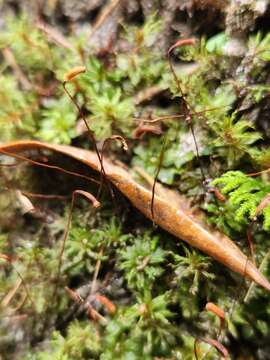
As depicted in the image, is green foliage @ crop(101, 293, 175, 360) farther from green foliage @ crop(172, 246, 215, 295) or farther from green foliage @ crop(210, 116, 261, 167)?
green foliage @ crop(210, 116, 261, 167)

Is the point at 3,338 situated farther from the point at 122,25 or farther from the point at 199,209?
the point at 122,25

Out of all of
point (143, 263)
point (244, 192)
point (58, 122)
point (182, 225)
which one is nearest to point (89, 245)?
point (143, 263)

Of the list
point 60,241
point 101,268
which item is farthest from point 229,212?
point 60,241

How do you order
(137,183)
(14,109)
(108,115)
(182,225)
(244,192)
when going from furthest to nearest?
1. (14,109)
2. (108,115)
3. (137,183)
4. (182,225)
5. (244,192)

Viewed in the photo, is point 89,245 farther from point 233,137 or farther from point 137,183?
point 233,137

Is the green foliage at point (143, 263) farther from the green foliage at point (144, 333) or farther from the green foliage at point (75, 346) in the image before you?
the green foliage at point (75, 346)

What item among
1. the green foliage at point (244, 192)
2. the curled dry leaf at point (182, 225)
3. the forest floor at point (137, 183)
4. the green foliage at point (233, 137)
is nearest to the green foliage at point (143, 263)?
the forest floor at point (137, 183)

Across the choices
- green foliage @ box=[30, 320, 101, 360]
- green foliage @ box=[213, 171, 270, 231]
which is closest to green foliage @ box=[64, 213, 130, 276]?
green foliage @ box=[30, 320, 101, 360]
